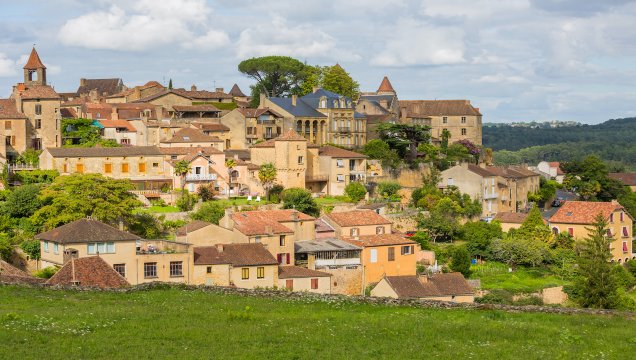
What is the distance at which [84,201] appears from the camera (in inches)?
2233

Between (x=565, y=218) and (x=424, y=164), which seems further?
(x=424, y=164)

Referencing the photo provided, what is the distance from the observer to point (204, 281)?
158ft

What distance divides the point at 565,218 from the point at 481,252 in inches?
377

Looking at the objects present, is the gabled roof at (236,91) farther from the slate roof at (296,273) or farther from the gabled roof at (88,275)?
the gabled roof at (88,275)

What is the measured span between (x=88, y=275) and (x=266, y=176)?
35.7 m

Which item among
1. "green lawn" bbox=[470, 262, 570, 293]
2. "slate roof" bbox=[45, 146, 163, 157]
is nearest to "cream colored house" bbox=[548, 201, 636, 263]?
"green lawn" bbox=[470, 262, 570, 293]

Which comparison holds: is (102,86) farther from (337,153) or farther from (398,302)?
(398,302)

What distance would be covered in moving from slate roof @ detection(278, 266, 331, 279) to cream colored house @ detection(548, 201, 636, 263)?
2687 cm

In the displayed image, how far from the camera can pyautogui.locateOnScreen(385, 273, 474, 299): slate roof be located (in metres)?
50.7

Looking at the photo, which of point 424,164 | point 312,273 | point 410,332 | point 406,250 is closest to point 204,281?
point 312,273

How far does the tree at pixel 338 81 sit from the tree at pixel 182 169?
112 feet

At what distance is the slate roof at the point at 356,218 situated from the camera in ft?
207

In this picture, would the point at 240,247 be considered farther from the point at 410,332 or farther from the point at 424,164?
the point at 424,164

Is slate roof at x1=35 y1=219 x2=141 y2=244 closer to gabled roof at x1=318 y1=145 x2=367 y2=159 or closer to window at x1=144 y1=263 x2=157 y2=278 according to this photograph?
window at x1=144 y1=263 x2=157 y2=278
